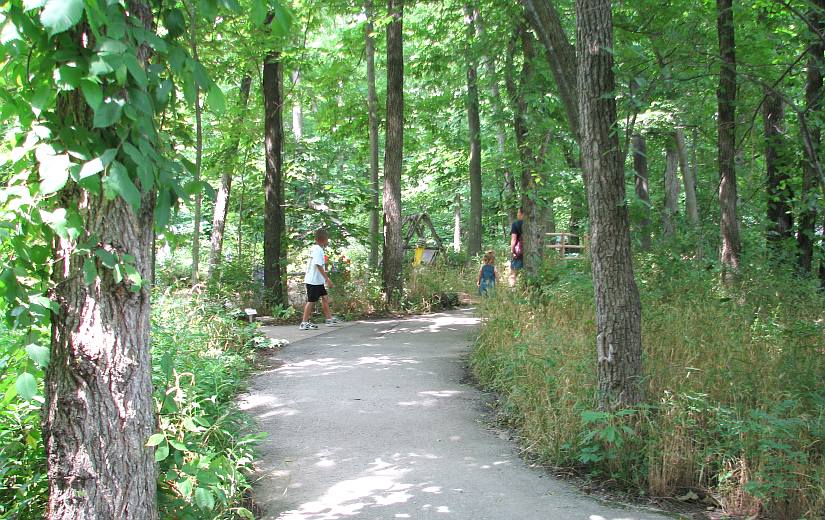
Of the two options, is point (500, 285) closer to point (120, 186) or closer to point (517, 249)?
point (517, 249)

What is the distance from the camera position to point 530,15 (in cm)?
734

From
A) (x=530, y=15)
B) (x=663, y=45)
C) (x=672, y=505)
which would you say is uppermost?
(x=530, y=15)

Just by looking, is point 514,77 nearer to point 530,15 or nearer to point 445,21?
point 445,21

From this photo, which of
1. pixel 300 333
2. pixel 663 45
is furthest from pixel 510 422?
pixel 300 333

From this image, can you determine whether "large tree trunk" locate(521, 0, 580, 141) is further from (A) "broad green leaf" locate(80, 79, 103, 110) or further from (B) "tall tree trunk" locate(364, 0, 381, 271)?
(B) "tall tree trunk" locate(364, 0, 381, 271)

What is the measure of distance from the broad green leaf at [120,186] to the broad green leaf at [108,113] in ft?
0.56

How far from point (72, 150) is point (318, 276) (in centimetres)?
947

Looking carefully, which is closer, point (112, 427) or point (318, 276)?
point (112, 427)

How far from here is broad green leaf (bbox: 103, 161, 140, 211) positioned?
8.55 ft

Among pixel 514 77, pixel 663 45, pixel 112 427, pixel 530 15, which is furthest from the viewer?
pixel 514 77

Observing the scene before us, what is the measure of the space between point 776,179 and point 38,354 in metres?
11.6

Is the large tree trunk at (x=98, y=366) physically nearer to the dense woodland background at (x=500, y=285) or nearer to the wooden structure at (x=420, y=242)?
the dense woodland background at (x=500, y=285)

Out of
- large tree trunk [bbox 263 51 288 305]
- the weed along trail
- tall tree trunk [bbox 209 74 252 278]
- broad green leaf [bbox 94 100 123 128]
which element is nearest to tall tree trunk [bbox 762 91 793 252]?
the weed along trail

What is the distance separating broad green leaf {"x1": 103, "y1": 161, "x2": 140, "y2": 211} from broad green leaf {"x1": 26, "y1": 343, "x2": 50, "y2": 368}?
0.70 m
